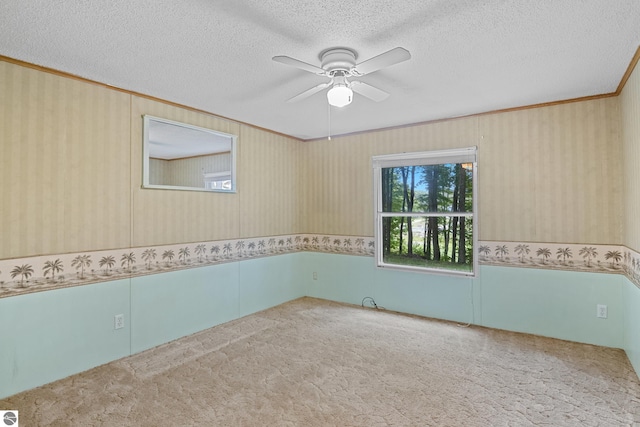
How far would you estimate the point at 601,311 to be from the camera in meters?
3.13

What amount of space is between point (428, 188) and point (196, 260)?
115 inches

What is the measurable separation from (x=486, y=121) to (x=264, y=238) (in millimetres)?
3058

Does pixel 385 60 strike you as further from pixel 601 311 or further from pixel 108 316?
pixel 601 311

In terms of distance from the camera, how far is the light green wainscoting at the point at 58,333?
2.33m

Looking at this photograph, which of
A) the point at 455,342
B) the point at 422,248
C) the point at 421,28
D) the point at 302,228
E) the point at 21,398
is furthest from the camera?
the point at 302,228

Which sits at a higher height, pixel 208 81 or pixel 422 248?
pixel 208 81

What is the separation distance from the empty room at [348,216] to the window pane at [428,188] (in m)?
0.03

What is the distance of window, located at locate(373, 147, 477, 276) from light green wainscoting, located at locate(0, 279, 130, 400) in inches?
121

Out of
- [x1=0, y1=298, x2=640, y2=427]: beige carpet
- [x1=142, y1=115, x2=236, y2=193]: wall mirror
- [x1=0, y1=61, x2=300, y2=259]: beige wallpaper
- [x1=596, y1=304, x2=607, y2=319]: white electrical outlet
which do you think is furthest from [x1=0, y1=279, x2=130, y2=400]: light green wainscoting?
[x1=596, y1=304, x2=607, y2=319]: white electrical outlet

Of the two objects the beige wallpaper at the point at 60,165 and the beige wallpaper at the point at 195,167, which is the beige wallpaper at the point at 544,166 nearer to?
the beige wallpaper at the point at 195,167

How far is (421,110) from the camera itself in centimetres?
362

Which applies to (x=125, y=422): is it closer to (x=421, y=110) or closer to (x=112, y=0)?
(x=112, y=0)

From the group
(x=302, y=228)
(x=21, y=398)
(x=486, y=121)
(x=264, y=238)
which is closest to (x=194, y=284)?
(x=264, y=238)

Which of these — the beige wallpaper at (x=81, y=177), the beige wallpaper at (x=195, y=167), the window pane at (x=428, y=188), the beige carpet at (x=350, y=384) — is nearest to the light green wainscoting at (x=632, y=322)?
the beige carpet at (x=350, y=384)
